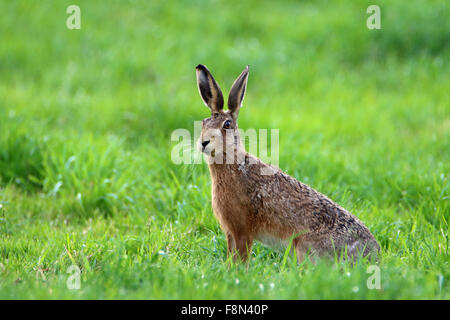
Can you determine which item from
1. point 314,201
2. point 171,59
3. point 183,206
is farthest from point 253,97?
point 314,201

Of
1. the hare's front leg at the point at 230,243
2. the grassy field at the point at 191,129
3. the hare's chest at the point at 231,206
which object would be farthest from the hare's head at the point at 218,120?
the grassy field at the point at 191,129

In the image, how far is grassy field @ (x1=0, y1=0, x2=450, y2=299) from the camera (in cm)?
383

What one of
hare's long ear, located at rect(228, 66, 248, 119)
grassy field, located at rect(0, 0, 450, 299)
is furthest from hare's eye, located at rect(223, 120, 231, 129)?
grassy field, located at rect(0, 0, 450, 299)

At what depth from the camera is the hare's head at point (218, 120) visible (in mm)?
4164

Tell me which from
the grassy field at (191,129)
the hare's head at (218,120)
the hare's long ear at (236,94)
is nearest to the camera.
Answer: the grassy field at (191,129)

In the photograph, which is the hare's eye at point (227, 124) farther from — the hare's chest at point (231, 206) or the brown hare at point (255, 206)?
the hare's chest at point (231, 206)

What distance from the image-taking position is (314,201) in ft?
14.2

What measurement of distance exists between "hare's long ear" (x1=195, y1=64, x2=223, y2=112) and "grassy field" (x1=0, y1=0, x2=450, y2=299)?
1.21 metres

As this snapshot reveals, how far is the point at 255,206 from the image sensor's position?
4.33 metres

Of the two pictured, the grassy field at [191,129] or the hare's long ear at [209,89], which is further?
the hare's long ear at [209,89]

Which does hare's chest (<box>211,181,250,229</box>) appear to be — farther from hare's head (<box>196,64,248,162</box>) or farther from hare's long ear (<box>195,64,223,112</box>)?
hare's long ear (<box>195,64,223,112</box>)

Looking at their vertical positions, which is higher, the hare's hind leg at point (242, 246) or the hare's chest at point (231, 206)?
the hare's chest at point (231, 206)

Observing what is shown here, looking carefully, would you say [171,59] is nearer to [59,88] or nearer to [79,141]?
[59,88]

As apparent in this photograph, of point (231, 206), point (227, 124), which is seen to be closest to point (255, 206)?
point (231, 206)
